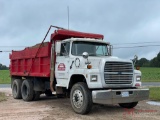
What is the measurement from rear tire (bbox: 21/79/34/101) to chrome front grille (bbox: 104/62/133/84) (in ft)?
17.6

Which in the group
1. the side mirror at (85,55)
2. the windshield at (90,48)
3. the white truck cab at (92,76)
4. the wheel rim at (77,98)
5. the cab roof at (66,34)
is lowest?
the wheel rim at (77,98)

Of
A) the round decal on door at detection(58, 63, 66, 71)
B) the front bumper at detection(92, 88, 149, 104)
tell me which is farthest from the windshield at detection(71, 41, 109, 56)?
the front bumper at detection(92, 88, 149, 104)

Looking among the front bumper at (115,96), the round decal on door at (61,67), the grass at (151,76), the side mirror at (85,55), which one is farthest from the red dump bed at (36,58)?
the grass at (151,76)

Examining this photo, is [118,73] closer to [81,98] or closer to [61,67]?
[81,98]

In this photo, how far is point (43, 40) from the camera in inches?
497

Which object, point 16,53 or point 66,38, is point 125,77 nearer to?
point 66,38

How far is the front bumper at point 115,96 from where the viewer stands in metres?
9.32

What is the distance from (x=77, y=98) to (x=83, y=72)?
0.99m

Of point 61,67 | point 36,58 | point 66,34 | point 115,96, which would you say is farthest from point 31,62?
point 115,96

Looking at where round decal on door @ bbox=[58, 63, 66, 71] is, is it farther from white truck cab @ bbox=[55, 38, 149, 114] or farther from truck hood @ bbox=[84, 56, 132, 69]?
truck hood @ bbox=[84, 56, 132, 69]

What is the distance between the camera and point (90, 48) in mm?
11258

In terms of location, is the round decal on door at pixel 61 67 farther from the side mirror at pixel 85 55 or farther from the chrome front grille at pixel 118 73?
the chrome front grille at pixel 118 73

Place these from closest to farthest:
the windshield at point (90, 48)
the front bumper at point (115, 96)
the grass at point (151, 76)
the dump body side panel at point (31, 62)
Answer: the front bumper at point (115, 96)
the windshield at point (90, 48)
the dump body side panel at point (31, 62)
the grass at point (151, 76)

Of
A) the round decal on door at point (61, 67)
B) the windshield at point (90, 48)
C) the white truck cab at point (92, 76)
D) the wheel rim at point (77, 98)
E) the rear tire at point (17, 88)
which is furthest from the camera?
the rear tire at point (17, 88)
